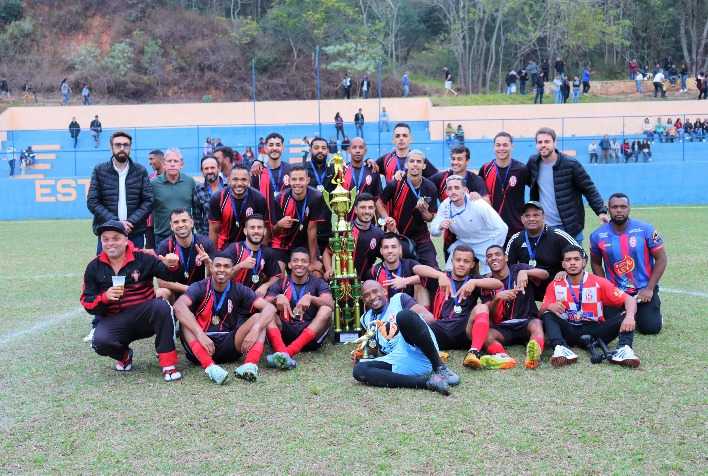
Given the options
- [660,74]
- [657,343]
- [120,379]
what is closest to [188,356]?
[120,379]

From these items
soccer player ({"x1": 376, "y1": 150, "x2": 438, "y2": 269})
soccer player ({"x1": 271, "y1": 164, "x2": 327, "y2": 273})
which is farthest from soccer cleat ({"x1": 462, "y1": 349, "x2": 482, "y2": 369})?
soccer player ({"x1": 271, "y1": 164, "x2": 327, "y2": 273})

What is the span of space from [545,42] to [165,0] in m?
27.3

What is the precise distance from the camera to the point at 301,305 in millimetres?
7434

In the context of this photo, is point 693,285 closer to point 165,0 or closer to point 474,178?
Answer: point 474,178

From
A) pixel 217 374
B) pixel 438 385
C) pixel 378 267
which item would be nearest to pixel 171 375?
pixel 217 374

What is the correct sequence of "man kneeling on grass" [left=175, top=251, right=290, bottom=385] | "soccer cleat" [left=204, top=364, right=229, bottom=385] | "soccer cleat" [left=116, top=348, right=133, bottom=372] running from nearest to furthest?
1. "soccer cleat" [left=204, top=364, right=229, bottom=385]
2. "man kneeling on grass" [left=175, top=251, right=290, bottom=385]
3. "soccer cleat" [left=116, top=348, right=133, bottom=372]

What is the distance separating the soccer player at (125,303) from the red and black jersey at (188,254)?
73 cm

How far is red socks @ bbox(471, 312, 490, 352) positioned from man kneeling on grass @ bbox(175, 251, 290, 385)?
1.73 m

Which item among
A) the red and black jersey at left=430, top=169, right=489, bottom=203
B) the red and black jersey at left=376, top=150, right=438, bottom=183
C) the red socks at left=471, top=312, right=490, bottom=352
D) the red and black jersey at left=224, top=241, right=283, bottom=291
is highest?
the red and black jersey at left=376, top=150, right=438, bottom=183

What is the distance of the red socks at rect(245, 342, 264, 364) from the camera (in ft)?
22.0

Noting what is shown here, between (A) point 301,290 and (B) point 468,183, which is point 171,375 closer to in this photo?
(A) point 301,290

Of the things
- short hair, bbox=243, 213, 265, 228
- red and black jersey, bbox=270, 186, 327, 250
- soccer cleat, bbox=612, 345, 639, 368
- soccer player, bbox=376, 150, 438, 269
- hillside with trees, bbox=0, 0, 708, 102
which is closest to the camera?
soccer cleat, bbox=612, 345, 639, 368

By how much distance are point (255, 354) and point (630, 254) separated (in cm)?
397

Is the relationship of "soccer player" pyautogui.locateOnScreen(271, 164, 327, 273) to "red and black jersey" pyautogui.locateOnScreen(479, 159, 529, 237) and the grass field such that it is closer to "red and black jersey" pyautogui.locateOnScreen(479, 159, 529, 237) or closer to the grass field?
the grass field
